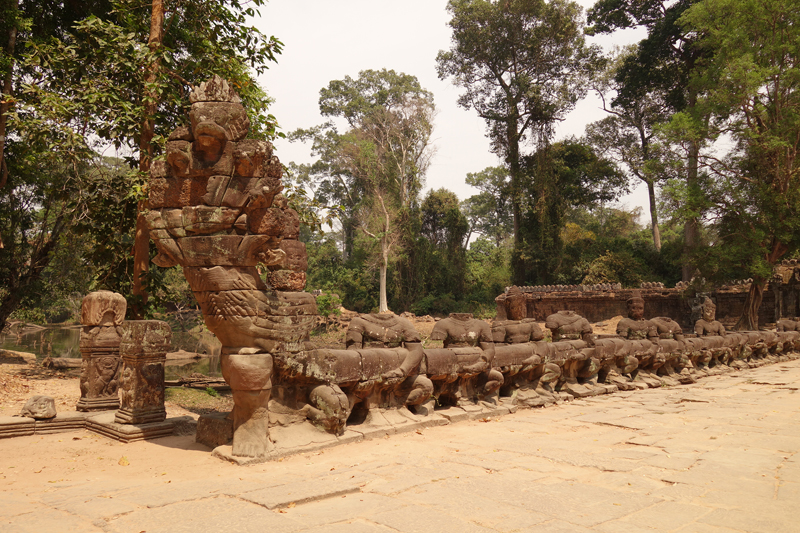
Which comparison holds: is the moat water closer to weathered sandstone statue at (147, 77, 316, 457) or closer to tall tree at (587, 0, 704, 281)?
weathered sandstone statue at (147, 77, 316, 457)

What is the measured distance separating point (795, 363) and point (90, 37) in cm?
1724

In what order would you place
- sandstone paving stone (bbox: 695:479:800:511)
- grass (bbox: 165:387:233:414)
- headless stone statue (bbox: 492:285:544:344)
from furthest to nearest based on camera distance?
1. grass (bbox: 165:387:233:414)
2. headless stone statue (bbox: 492:285:544:344)
3. sandstone paving stone (bbox: 695:479:800:511)

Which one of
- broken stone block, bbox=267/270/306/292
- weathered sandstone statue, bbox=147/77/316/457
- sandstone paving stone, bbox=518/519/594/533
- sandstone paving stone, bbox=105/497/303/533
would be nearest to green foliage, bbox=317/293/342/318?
broken stone block, bbox=267/270/306/292

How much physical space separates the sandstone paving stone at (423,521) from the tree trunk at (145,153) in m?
6.73

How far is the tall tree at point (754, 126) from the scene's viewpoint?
17234 mm

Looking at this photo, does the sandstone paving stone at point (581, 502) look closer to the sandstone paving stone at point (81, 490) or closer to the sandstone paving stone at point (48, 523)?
the sandstone paving stone at point (48, 523)

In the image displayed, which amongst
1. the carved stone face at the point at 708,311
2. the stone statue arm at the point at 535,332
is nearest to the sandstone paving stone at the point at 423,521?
the stone statue arm at the point at 535,332

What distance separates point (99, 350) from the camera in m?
6.81

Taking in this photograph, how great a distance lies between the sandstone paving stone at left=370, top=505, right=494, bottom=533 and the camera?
292 centimetres

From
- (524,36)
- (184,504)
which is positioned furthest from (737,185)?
(184,504)

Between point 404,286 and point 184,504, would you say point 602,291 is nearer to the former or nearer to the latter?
point 404,286

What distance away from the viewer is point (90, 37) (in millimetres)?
8203

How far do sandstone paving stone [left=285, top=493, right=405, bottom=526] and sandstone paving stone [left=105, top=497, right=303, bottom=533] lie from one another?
A: 0.10 meters

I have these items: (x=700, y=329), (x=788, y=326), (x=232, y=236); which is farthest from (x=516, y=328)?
(x=788, y=326)
